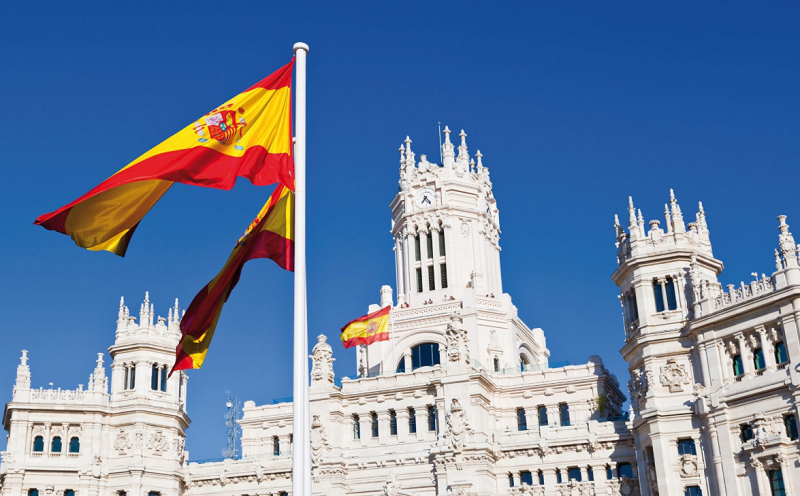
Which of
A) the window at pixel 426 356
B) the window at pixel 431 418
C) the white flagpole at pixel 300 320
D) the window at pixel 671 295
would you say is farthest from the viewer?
the window at pixel 426 356

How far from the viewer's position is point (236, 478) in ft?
256

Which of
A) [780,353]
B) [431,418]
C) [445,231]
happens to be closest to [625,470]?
[780,353]

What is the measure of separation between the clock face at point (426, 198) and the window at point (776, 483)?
4189 cm

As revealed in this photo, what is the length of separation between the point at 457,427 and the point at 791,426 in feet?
76.1

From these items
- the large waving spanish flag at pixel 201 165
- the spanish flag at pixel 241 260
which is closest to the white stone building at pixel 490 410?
the spanish flag at pixel 241 260

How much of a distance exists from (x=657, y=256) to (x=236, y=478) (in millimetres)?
36565

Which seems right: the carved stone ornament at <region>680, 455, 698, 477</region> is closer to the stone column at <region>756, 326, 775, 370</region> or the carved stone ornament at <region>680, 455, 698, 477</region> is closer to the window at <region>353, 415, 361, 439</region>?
the stone column at <region>756, 326, 775, 370</region>

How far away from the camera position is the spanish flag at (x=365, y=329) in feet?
258

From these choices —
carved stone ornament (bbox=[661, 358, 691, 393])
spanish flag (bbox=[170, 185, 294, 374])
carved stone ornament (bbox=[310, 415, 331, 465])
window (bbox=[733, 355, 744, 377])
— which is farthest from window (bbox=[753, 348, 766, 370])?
spanish flag (bbox=[170, 185, 294, 374])

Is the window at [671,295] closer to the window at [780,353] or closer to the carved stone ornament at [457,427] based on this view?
the window at [780,353]

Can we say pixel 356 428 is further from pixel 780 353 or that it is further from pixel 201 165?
pixel 201 165

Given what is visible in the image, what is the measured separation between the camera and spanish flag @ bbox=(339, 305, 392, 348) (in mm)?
78688

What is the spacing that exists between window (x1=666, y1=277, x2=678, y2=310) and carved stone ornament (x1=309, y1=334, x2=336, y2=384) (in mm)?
26357

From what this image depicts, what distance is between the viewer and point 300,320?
88.2 feet
